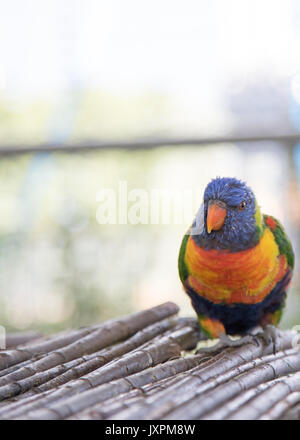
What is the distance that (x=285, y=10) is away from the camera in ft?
7.93

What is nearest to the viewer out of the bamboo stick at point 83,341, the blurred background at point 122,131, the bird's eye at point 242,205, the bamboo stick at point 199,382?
the bamboo stick at point 199,382

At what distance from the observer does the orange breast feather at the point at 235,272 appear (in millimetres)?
1276

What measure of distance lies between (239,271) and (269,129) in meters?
1.07

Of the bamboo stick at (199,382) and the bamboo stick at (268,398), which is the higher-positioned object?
the bamboo stick at (199,382)

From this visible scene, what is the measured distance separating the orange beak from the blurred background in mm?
904

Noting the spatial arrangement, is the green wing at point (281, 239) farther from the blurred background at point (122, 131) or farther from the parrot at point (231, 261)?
the blurred background at point (122, 131)

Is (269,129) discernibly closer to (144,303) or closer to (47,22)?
(144,303)

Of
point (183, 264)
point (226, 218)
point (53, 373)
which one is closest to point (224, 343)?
point (183, 264)

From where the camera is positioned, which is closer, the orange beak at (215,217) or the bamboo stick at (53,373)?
the bamboo stick at (53,373)

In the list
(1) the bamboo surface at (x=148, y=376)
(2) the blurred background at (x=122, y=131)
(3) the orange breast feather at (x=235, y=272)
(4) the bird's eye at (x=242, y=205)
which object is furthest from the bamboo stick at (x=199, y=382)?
(2) the blurred background at (x=122, y=131)

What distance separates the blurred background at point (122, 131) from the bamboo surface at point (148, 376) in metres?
0.87

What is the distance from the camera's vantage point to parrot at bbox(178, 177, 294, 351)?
1.28 meters

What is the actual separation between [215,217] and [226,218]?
0.04 m

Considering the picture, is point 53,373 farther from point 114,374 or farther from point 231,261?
point 231,261
